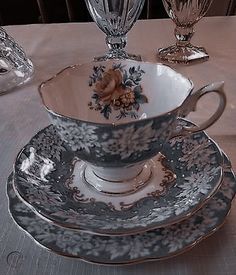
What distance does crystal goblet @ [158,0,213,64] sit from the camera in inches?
27.1

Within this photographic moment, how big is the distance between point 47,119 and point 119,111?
0.12 m

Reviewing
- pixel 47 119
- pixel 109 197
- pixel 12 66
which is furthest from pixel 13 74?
pixel 109 197

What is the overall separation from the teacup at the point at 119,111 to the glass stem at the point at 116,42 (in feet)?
0.90

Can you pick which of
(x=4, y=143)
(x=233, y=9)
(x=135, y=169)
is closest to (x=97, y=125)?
(x=135, y=169)

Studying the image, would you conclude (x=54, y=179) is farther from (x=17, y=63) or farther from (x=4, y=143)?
(x=17, y=63)

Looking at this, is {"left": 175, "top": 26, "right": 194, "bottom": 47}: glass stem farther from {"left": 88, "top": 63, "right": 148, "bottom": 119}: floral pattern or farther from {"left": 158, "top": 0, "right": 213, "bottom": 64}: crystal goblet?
{"left": 88, "top": 63, "right": 148, "bottom": 119}: floral pattern

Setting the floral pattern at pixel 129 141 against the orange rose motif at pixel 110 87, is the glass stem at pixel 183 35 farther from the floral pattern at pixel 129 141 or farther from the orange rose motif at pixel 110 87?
the floral pattern at pixel 129 141

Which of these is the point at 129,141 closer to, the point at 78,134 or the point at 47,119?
the point at 78,134

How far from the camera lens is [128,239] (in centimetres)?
31

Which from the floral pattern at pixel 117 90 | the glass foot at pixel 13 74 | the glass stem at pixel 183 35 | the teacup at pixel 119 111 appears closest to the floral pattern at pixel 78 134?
the teacup at pixel 119 111

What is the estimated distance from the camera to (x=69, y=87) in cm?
44

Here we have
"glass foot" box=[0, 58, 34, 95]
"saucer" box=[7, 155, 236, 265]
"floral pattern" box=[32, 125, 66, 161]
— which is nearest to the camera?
"saucer" box=[7, 155, 236, 265]

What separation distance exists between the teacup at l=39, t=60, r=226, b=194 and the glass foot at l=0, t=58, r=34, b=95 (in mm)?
213

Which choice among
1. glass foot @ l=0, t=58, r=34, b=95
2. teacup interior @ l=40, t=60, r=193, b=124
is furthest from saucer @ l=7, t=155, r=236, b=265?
glass foot @ l=0, t=58, r=34, b=95
